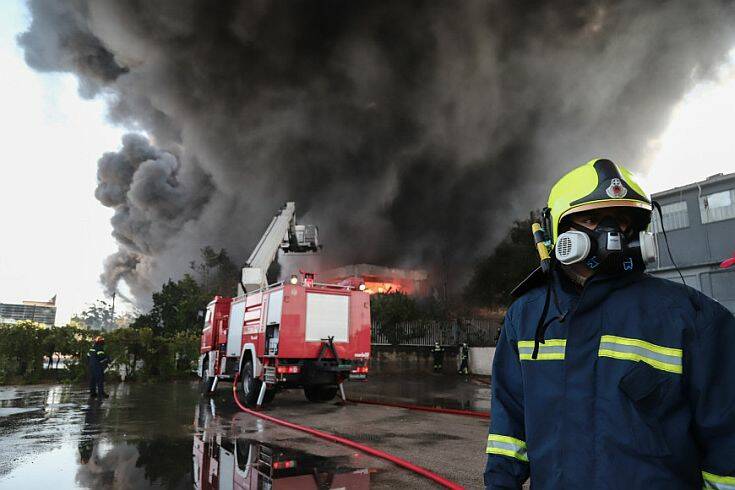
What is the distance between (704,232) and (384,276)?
4711 cm

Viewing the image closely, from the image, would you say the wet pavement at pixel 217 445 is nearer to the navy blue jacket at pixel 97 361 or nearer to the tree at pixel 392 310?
the navy blue jacket at pixel 97 361

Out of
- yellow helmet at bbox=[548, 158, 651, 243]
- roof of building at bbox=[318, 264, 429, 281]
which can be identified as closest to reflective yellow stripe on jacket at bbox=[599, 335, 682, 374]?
yellow helmet at bbox=[548, 158, 651, 243]

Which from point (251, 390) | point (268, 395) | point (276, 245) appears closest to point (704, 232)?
point (276, 245)

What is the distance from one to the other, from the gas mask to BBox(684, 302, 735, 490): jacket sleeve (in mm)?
273

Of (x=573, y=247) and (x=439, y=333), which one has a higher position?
(x=439, y=333)

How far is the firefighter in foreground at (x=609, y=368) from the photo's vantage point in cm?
133

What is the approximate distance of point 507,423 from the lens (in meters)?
1.71

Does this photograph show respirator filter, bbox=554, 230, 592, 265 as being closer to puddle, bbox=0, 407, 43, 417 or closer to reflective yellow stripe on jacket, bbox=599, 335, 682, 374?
reflective yellow stripe on jacket, bbox=599, 335, 682, 374

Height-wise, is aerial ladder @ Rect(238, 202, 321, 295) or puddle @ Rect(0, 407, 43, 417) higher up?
aerial ladder @ Rect(238, 202, 321, 295)

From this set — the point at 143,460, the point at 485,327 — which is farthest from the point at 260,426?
the point at 485,327

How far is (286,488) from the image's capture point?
4016 mm

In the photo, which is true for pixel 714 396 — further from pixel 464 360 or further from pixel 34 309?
pixel 34 309

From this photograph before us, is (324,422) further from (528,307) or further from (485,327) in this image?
(485,327)

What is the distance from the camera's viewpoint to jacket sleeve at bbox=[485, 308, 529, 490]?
1618mm
